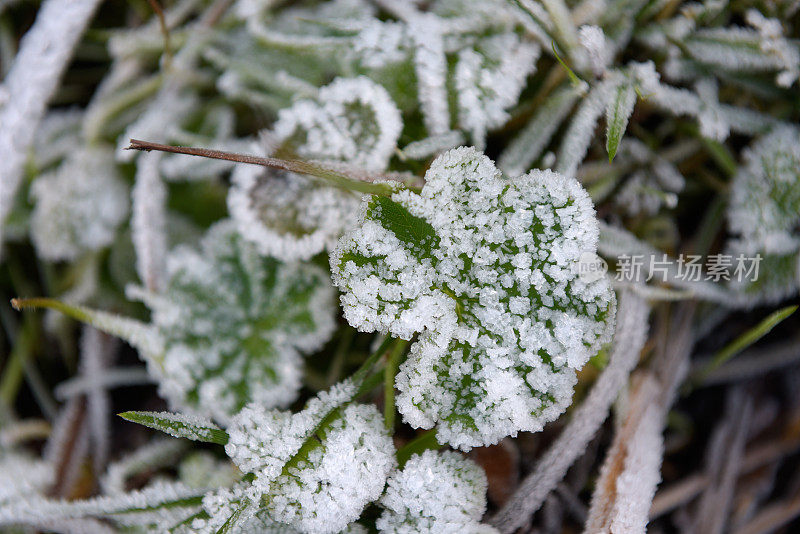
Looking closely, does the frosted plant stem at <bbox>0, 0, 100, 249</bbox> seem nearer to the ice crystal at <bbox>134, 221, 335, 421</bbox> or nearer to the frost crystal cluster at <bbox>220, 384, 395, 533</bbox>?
the ice crystal at <bbox>134, 221, 335, 421</bbox>

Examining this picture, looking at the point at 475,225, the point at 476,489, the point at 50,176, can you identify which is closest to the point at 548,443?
the point at 476,489

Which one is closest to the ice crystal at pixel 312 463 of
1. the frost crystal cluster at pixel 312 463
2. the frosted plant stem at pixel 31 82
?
the frost crystal cluster at pixel 312 463

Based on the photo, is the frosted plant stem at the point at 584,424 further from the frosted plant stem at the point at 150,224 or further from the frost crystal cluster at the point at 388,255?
the frosted plant stem at the point at 150,224

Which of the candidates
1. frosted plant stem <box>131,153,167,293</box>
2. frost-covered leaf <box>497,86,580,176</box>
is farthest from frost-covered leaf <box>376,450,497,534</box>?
frosted plant stem <box>131,153,167,293</box>

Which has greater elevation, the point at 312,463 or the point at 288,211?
the point at 288,211

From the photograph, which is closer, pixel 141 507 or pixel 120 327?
pixel 141 507

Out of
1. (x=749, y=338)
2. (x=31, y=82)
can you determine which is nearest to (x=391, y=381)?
(x=749, y=338)

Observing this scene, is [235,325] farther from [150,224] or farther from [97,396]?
[97,396]
